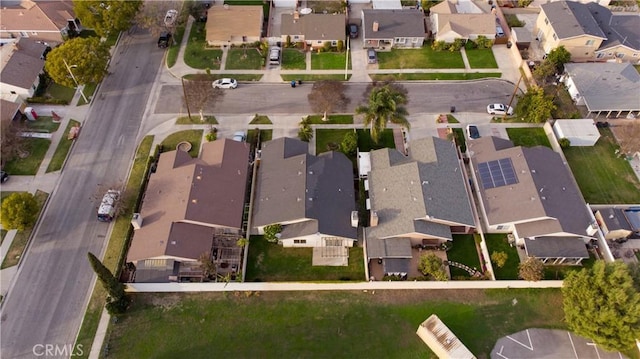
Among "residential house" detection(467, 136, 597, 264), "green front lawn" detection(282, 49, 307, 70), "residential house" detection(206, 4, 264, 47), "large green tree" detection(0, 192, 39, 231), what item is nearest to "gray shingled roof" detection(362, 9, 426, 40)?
"green front lawn" detection(282, 49, 307, 70)

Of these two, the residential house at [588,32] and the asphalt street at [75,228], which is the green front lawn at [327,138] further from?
the residential house at [588,32]

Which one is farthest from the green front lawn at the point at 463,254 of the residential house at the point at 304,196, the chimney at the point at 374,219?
the residential house at the point at 304,196

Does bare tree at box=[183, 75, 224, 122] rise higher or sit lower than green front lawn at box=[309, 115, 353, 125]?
higher

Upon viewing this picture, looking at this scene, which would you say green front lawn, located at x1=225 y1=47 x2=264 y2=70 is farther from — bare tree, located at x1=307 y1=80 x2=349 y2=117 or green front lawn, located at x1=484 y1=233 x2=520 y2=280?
green front lawn, located at x1=484 y1=233 x2=520 y2=280

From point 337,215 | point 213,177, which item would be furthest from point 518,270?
point 213,177

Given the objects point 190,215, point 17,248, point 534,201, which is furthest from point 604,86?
point 17,248
